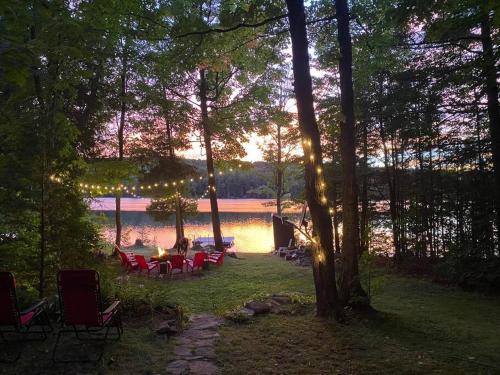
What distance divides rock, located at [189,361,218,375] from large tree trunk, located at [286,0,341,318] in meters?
2.50

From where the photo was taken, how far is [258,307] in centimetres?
652

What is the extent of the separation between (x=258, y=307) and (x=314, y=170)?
256cm

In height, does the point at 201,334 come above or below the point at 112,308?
below

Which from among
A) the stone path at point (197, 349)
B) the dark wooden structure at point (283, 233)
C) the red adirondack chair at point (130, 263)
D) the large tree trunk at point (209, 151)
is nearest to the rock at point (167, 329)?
the stone path at point (197, 349)

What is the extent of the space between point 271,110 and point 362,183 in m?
4.84

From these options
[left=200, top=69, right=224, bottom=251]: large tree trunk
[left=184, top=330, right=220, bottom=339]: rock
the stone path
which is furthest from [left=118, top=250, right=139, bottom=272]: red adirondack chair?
[left=184, top=330, right=220, bottom=339]: rock

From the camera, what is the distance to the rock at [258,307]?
6.43 m

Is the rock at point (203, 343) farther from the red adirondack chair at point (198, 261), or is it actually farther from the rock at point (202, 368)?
the red adirondack chair at point (198, 261)

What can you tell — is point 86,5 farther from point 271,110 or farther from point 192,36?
point 271,110

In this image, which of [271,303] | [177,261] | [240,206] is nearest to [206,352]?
[271,303]

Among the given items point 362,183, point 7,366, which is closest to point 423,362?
point 7,366

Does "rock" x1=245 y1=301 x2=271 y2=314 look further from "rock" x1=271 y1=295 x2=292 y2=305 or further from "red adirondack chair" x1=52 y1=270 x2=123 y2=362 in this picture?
"red adirondack chair" x1=52 y1=270 x2=123 y2=362

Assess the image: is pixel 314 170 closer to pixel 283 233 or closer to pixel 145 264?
pixel 145 264

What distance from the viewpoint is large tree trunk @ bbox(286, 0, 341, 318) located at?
6.13 metres
